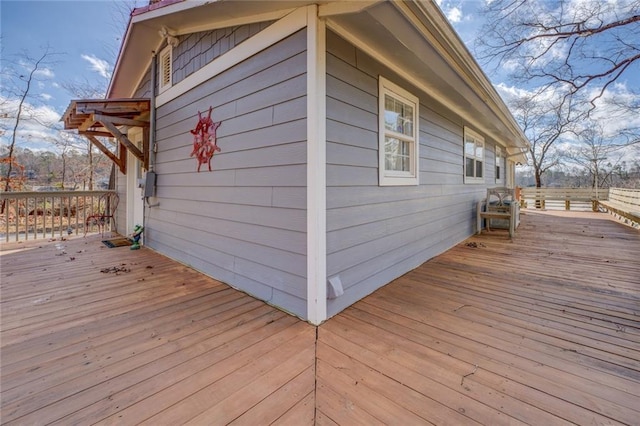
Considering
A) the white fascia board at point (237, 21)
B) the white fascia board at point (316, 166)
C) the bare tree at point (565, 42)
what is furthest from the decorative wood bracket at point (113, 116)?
the bare tree at point (565, 42)

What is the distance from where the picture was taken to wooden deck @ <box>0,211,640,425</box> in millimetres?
1283

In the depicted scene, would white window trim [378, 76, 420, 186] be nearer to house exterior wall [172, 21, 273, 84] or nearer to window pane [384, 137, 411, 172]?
window pane [384, 137, 411, 172]

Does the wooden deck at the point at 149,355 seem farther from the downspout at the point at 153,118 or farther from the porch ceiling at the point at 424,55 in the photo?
the porch ceiling at the point at 424,55

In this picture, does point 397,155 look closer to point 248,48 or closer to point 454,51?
point 454,51

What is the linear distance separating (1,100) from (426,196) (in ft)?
41.5

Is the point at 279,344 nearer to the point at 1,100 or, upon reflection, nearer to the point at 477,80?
the point at 477,80

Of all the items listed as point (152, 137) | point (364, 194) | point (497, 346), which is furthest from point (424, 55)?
point (152, 137)

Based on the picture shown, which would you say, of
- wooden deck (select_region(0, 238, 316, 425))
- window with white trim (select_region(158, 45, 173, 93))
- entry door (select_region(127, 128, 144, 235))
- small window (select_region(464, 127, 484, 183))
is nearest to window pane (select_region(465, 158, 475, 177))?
small window (select_region(464, 127, 484, 183))

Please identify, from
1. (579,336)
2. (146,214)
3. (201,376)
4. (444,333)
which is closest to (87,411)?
(201,376)

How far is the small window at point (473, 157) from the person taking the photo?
5.41 meters

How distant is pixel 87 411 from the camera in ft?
4.17

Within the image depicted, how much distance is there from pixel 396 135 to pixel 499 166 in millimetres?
6936

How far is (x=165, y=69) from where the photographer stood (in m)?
4.29

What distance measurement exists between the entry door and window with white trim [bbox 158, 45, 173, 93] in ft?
5.49
